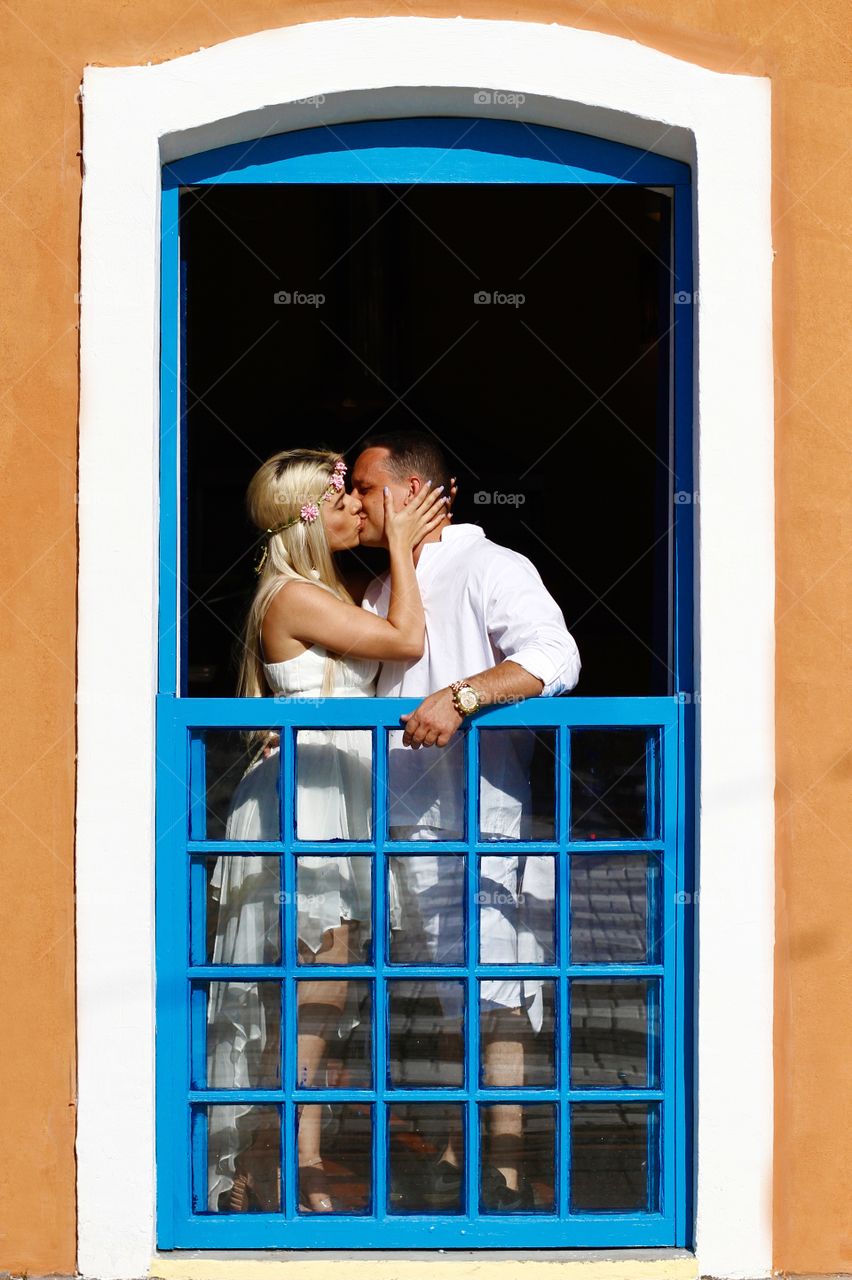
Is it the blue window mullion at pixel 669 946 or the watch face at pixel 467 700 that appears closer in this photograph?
the watch face at pixel 467 700

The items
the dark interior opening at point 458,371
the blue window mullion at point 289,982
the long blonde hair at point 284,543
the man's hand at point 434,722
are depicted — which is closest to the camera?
the man's hand at point 434,722

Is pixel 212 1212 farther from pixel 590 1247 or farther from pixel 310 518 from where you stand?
pixel 310 518

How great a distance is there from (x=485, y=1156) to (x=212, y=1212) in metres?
0.70

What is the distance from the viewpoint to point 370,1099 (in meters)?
3.44

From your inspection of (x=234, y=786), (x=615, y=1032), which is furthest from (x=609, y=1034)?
(x=234, y=786)

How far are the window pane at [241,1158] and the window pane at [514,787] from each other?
909 mm

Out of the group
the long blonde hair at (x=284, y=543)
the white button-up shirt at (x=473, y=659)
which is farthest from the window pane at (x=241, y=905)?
the long blonde hair at (x=284, y=543)

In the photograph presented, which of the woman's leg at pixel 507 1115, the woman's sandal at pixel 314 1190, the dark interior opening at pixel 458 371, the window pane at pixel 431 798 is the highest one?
the dark interior opening at pixel 458 371

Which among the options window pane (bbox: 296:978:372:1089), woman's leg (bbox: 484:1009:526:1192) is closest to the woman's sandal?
window pane (bbox: 296:978:372:1089)

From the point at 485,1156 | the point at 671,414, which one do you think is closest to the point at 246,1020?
the point at 485,1156

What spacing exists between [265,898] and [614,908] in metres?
0.87

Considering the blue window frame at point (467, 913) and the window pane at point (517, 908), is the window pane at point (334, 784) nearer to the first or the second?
the blue window frame at point (467, 913)

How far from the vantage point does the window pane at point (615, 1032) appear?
3475mm

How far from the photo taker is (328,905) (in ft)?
11.5
